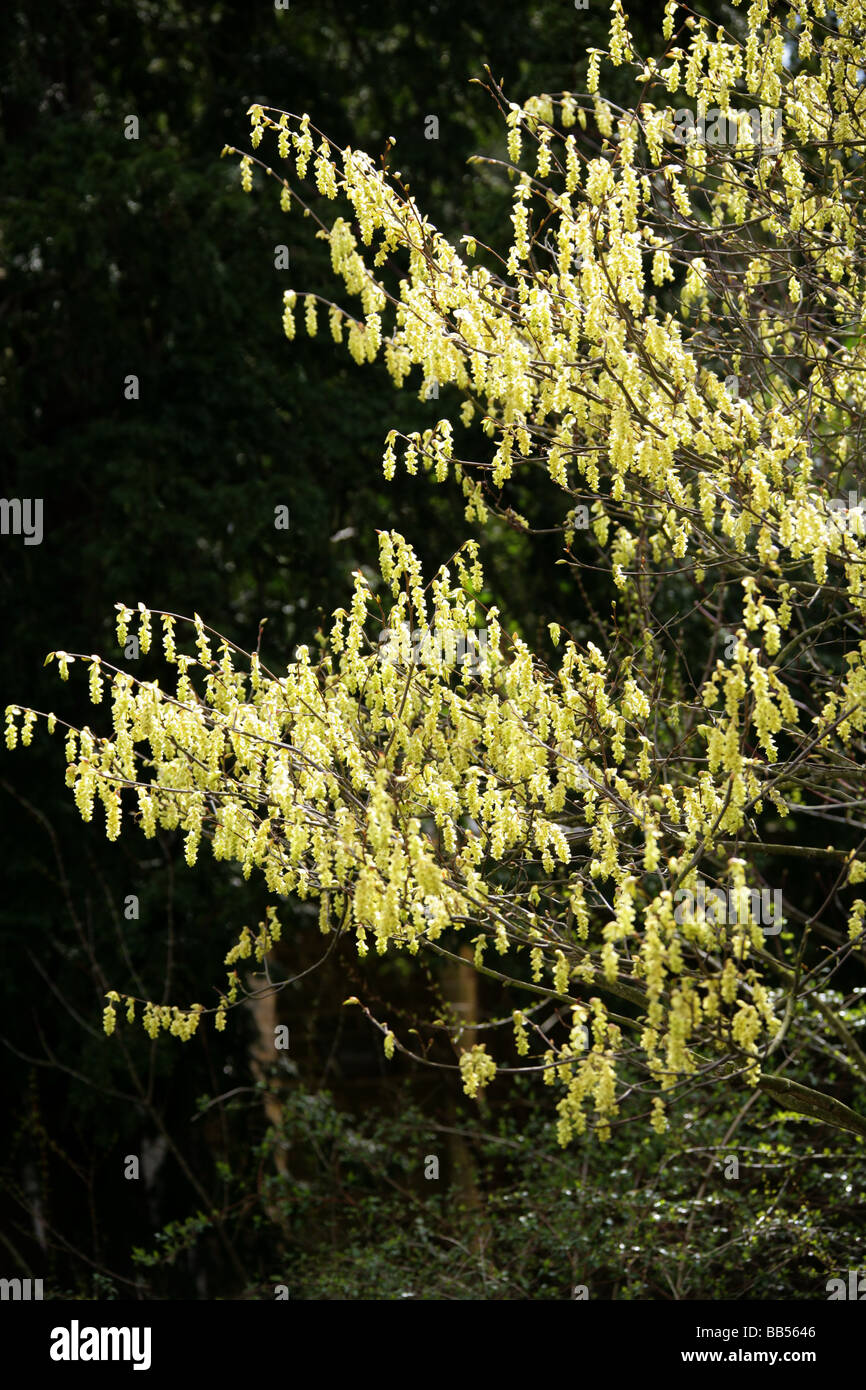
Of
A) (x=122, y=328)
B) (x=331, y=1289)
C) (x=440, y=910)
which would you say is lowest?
(x=331, y=1289)

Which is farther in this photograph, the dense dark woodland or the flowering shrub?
the dense dark woodland

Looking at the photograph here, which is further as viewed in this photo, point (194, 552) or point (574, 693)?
point (194, 552)

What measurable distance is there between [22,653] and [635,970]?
537 centimetres

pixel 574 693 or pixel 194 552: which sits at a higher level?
pixel 194 552

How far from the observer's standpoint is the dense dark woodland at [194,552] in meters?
7.48

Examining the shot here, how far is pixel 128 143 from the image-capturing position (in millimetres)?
7898

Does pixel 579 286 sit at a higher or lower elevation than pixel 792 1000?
higher

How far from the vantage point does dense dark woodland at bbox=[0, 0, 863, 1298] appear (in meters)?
7.48

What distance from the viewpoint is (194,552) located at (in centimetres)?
776

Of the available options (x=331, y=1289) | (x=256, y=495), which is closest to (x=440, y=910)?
(x=331, y=1289)

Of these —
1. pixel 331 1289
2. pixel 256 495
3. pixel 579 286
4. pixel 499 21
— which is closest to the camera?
pixel 579 286

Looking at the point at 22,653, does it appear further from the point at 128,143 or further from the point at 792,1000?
the point at 792,1000

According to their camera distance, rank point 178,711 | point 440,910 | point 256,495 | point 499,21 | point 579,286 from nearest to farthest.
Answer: point 440,910, point 178,711, point 579,286, point 256,495, point 499,21

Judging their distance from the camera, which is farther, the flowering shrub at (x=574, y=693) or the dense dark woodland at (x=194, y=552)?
the dense dark woodland at (x=194, y=552)
